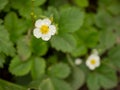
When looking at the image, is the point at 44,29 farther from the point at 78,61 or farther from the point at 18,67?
the point at 78,61

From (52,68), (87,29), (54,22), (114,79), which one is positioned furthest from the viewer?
(87,29)

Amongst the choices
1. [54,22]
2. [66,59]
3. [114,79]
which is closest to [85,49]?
[66,59]

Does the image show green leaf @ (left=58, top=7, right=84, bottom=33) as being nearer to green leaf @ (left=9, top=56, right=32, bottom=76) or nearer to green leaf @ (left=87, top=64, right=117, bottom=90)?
green leaf @ (left=9, top=56, right=32, bottom=76)

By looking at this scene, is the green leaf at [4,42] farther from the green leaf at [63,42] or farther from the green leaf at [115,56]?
the green leaf at [115,56]

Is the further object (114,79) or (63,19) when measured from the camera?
(114,79)

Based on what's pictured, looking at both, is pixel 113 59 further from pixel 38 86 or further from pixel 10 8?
pixel 10 8
